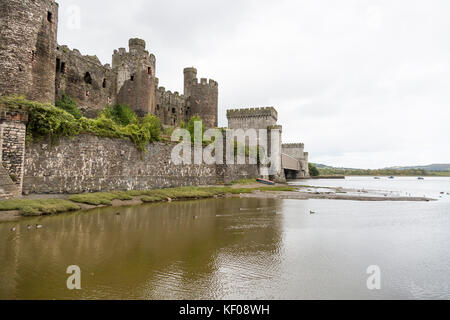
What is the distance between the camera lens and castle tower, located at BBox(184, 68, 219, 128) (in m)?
43.5

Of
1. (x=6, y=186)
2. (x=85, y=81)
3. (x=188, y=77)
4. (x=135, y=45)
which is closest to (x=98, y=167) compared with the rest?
(x=6, y=186)

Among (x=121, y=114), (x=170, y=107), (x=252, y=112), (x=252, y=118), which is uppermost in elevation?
(x=252, y=112)

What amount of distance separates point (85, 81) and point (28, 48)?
32.1 feet

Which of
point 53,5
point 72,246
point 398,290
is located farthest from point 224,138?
point 398,290

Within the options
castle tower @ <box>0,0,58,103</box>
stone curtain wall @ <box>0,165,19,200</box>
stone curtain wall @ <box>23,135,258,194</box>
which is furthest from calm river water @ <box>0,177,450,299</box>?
→ castle tower @ <box>0,0,58,103</box>

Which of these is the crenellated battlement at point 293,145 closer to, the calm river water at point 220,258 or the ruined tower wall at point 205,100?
the ruined tower wall at point 205,100

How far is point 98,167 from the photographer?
19.9 m

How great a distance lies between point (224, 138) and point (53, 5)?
20.1 m

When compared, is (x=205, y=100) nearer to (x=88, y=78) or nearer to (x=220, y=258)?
(x=88, y=78)

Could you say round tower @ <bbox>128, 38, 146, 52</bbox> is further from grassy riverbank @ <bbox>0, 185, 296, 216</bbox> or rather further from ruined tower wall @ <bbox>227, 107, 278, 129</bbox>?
ruined tower wall @ <bbox>227, 107, 278, 129</bbox>

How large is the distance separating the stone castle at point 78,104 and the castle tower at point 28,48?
5cm

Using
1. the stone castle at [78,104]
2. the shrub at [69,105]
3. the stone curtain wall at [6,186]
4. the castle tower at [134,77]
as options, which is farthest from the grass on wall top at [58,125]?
the castle tower at [134,77]

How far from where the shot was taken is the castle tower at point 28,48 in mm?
18047

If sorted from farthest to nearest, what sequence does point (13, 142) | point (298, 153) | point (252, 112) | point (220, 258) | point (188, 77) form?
1. point (298, 153)
2. point (252, 112)
3. point (188, 77)
4. point (13, 142)
5. point (220, 258)
